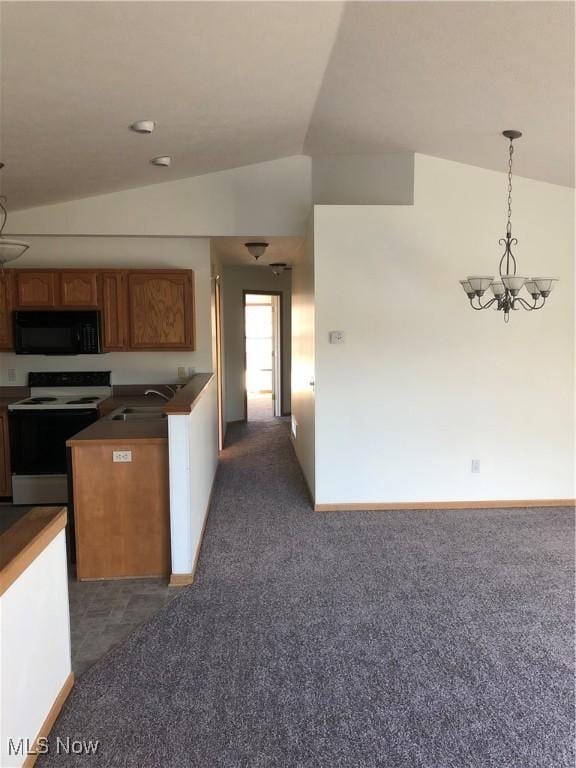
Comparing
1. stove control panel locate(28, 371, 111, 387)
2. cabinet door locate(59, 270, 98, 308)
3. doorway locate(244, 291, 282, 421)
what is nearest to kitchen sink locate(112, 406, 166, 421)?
stove control panel locate(28, 371, 111, 387)

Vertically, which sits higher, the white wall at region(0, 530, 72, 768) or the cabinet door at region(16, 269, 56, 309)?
the cabinet door at region(16, 269, 56, 309)

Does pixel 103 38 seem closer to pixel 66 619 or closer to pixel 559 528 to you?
Result: pixel 66 619

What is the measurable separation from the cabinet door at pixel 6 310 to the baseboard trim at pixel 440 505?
117 inches

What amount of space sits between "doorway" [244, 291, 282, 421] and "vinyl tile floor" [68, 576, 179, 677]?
514cm

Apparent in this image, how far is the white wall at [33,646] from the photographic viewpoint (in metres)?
1.54

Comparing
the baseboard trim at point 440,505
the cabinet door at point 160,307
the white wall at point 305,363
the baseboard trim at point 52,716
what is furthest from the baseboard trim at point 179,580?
the cabinet door at point 160,307

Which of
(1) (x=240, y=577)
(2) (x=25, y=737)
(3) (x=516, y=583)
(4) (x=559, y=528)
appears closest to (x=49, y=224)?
(1) (x=240, y=577)

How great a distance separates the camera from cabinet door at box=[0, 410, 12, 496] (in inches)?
167

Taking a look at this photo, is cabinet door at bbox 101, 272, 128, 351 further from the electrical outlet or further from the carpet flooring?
the carpet flooring

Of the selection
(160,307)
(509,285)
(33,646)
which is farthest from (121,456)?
(509,285)

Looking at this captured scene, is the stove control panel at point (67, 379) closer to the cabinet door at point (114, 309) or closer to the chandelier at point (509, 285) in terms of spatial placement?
the cabinet door at point (114, 309)

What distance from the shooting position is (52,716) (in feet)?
6.26

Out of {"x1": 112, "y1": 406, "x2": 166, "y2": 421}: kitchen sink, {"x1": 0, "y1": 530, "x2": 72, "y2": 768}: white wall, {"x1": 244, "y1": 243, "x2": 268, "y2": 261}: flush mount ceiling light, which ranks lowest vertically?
{"x1": 0, "y1": 530, "x2": 72, "y2": 768}: white wall

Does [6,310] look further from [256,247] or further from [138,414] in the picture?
[256,247]
